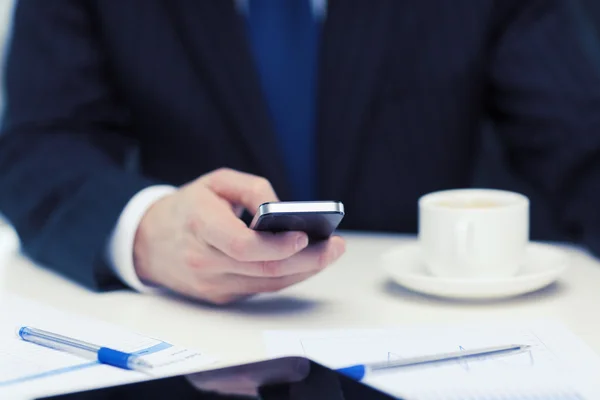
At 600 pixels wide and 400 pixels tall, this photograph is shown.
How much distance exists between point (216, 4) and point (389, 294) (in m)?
0.50

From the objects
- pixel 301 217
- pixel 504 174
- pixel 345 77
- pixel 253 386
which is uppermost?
pixel 345 77

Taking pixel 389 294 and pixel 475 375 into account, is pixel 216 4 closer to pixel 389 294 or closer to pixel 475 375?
pixel 389 294

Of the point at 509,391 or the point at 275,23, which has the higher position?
the point at 275,23

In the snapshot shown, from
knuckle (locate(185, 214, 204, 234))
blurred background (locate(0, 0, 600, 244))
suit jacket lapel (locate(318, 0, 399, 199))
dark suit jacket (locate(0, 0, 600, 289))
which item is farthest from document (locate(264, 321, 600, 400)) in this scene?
blurred background (locate(0, 0, 600, 244))

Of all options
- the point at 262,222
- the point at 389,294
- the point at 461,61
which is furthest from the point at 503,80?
the point at 262,222

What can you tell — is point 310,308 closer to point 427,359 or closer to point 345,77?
point 427,359

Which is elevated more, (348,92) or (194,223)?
(348,92)

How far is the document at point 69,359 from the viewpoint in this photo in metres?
0.51

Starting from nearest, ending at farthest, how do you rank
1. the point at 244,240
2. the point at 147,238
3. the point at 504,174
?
the point at 244,240, the point at 147,238, the point at 504,174

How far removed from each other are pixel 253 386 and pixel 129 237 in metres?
0.33

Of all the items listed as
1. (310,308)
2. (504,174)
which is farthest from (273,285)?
(504,174)

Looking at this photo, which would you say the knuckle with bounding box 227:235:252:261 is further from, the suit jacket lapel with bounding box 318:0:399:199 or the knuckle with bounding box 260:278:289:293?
the suit jacket lapel with bounding box 318:0:399:199

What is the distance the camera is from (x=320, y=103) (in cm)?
108

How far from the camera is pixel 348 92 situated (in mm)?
1075
